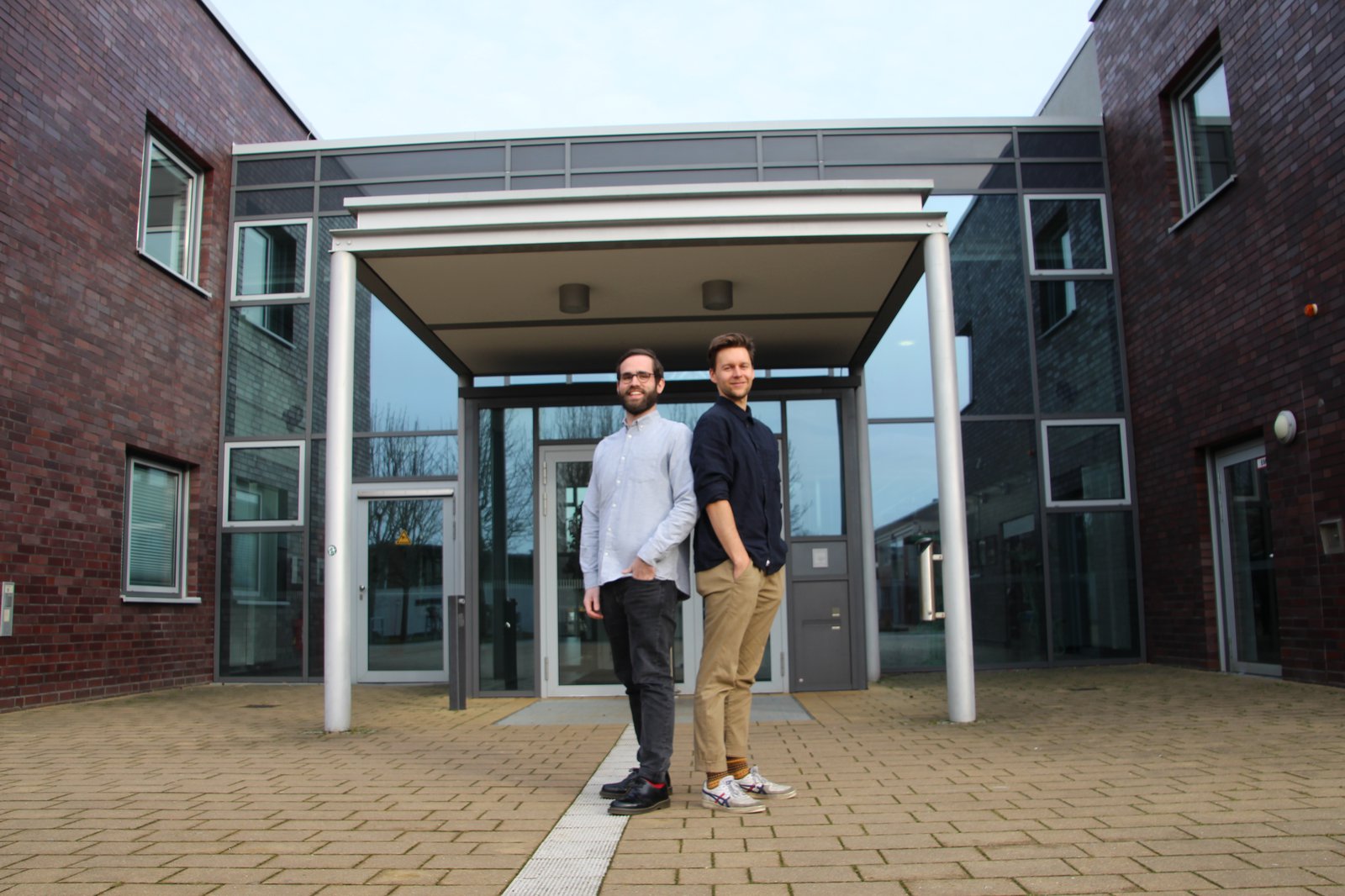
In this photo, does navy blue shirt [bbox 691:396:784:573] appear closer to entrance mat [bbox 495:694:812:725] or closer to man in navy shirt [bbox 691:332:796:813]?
man in navy shirt [bbox 691:332:796:813]

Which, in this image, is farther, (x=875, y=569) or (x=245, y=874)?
(x=875, y=569)

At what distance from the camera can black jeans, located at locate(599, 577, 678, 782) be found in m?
3.80

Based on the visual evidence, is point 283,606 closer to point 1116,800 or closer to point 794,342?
point 794,342

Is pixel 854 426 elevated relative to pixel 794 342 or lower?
lower

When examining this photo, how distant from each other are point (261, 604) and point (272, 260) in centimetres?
362

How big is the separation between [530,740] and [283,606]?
18.6 ft

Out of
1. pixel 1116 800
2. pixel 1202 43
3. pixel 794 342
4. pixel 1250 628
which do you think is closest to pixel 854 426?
pixel 794 342

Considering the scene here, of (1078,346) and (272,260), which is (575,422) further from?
(1078,346)

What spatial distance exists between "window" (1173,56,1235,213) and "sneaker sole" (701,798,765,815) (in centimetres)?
717

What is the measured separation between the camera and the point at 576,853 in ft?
10.4

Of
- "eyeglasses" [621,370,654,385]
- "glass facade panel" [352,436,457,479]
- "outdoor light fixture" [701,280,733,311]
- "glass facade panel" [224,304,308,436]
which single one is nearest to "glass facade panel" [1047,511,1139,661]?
"outdoor light fixture" [701,280,733,311]

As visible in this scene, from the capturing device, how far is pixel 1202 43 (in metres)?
8.97

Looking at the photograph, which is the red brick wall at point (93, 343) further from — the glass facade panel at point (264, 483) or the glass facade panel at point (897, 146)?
the glass facade panel at point (897, 146)

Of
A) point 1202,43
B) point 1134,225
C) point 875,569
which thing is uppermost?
point 1202,43
